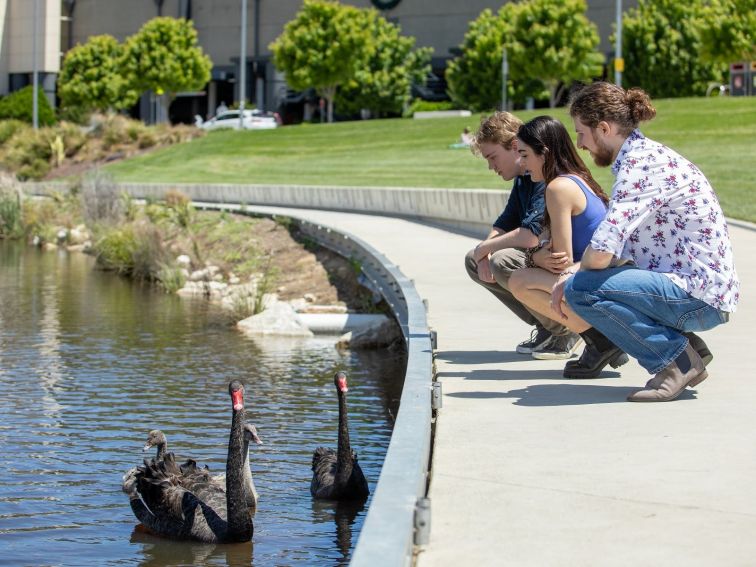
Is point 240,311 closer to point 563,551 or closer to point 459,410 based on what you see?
point 459,410

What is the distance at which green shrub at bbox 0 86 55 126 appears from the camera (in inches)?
2687

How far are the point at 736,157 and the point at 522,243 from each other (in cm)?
2699

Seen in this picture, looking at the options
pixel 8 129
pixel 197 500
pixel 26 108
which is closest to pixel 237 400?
pixel 197 500

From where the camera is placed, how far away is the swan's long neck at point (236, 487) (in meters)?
7.48

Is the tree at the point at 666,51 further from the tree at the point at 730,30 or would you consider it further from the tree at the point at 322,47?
the tree at the point at 322,47

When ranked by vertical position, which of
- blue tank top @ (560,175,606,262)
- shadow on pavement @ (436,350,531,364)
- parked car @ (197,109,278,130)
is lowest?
shadow on pavement @ (436,350,531,364)

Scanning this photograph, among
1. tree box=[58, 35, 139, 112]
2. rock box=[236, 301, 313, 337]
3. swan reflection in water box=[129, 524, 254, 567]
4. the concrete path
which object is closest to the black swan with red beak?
swan reflection in water box=[129, 524, 254, 567]

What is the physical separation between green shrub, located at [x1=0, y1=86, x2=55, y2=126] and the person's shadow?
206 ft

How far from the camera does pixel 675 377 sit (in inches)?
287

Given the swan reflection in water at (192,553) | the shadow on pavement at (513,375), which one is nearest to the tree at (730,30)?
the shadow on pavement at (513,375)

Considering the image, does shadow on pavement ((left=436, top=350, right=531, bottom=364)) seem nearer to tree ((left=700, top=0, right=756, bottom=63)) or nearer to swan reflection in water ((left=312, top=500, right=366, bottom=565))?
swan reflection in water ((left=312, top=500, right=366, bottom=565))

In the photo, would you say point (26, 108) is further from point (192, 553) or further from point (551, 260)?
point (551, 260)

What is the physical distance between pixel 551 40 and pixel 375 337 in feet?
133

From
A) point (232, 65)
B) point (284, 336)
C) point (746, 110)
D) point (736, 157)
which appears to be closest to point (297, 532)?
point (284, 336)
